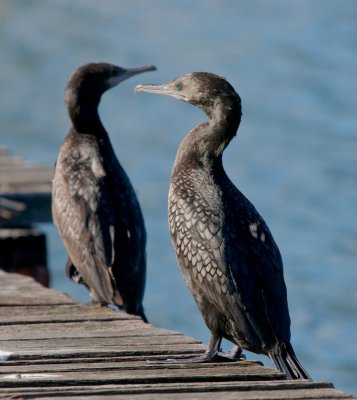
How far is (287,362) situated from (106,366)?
796 mm

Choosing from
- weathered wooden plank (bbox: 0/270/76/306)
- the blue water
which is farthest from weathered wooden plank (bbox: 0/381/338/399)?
the blue water

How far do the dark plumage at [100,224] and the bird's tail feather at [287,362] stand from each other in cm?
208

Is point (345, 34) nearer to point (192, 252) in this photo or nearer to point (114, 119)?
point (114, 119)

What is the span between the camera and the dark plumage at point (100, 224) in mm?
8133

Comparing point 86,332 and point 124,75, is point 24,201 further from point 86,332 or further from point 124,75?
point 86,332

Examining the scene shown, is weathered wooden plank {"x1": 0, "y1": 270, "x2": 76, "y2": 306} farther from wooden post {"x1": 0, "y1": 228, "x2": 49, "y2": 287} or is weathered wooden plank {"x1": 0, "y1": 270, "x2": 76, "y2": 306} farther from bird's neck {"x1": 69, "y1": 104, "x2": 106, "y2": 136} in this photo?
wooden post {"x1": 0, "y1": 228, "x2": 49, "y2": 287}

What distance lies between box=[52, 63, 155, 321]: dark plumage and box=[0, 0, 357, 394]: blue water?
21.0ft

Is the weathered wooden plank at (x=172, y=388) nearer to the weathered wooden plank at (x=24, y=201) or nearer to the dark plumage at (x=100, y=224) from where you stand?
the dark plumage at (x=100, y=224)

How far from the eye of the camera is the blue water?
17.1m

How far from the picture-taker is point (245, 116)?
24.1 m

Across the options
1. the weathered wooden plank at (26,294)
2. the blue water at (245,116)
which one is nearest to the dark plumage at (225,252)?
the weathered wooden plank at (26,294)

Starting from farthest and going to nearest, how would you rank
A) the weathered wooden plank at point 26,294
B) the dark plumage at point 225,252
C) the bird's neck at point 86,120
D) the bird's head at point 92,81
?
the bird's head at point 92,81 < the bird's neck at point 86,120 < the weathered wooden plank at point 26,294 < the dark plumage at point 225,252

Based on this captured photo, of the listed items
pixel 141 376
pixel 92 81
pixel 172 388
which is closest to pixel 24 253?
pixel 92 81

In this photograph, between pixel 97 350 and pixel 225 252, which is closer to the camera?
pixel 97 350
